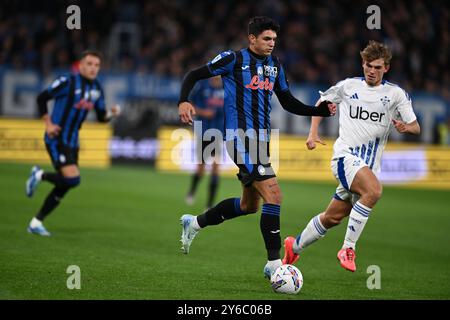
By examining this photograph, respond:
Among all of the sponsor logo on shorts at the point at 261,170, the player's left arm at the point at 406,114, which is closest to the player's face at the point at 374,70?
the player's left arm at the point at 406,114

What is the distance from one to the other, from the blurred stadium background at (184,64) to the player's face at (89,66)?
6937 millimetres

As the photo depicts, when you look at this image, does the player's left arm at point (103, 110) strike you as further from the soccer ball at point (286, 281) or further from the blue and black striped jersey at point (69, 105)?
the soccer ball at point (286, 281)

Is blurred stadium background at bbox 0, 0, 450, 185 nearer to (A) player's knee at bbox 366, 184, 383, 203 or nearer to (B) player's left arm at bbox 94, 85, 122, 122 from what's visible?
(B) player's left arm at bbox 94, 85, 122, 122

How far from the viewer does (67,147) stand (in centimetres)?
1085

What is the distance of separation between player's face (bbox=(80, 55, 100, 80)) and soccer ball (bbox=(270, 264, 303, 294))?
4773 mm

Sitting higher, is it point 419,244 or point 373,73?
point 373,73

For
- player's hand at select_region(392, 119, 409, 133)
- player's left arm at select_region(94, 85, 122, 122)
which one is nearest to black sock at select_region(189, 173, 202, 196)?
player's left arm at select_region(94, 85, 122, 122)

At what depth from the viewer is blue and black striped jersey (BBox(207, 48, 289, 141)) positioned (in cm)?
774

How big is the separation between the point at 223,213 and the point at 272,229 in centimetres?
79

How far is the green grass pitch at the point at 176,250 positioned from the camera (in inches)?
292

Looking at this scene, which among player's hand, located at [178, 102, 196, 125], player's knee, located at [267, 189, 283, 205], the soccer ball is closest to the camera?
the soccer ball

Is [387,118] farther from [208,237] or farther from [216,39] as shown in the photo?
[216,39]
